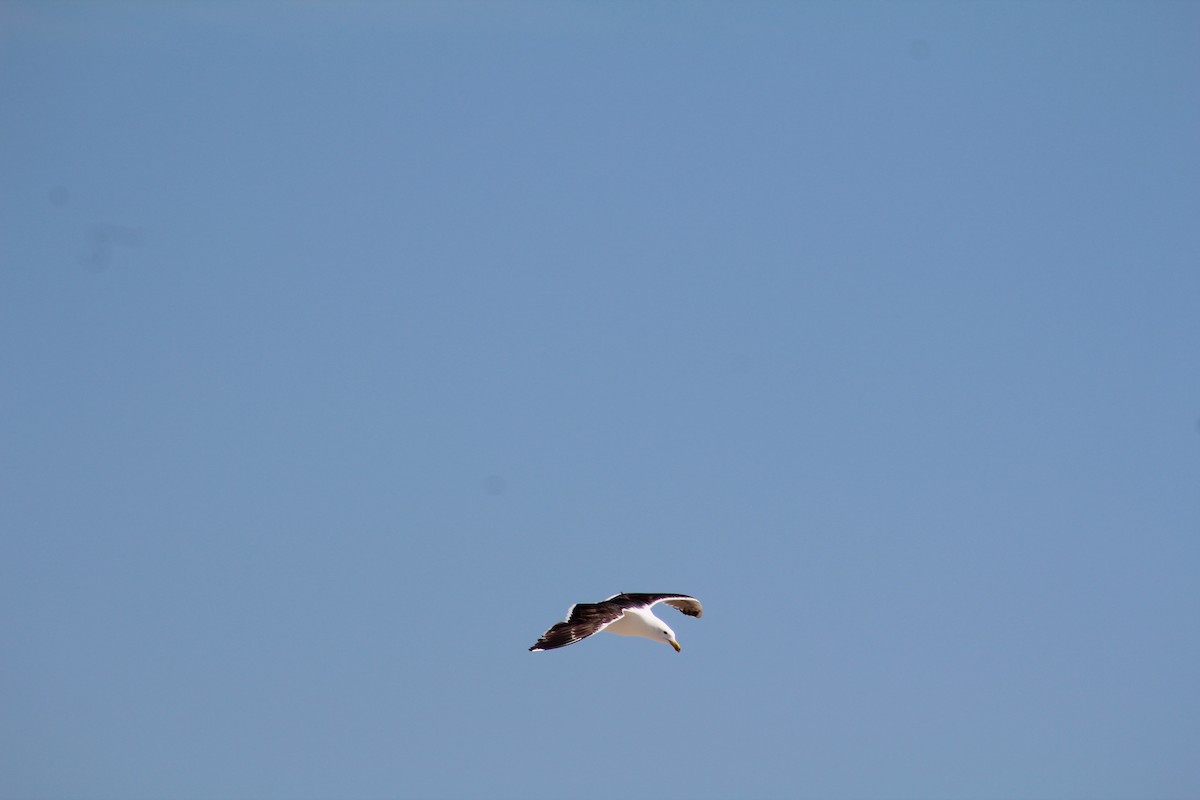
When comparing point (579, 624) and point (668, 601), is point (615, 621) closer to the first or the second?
point (579, 624)

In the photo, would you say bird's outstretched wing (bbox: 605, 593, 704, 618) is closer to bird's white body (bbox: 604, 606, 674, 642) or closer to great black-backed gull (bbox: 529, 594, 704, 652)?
great black-backed gull (bbox: 529, 594, 704, 652)

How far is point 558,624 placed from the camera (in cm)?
5225

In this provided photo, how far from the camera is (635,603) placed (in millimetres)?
57812

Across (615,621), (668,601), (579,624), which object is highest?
(668,601)

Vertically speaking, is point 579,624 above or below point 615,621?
below

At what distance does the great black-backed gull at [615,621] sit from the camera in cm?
5122

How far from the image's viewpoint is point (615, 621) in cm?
5456

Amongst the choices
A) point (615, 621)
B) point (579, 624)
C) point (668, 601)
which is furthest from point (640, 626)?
point (668, 601)

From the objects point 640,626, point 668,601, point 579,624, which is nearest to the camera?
point 579,624

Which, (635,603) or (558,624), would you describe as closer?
(558,624)

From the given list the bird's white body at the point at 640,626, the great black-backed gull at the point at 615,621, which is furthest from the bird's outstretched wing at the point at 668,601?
the bird's white body at the point at 640,626

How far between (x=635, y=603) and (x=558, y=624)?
5.95m

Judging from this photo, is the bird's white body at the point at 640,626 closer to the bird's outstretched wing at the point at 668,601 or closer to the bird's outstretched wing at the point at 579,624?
the bird's outstretched wing at the point at 579,624

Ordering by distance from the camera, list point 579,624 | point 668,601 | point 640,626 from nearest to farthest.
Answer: point 579,624 < point 640,626 < point 668,601
